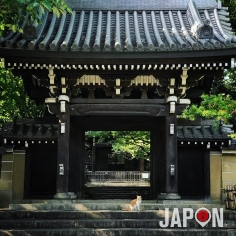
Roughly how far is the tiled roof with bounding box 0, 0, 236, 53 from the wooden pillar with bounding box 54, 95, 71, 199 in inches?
74.1

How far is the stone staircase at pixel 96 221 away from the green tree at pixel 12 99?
275 inches

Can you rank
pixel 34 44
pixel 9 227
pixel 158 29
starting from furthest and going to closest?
1. pixel 158 29
2. pixel 34 44
3. pixel 9 227

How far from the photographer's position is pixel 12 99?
650 inches

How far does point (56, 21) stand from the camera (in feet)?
41.0

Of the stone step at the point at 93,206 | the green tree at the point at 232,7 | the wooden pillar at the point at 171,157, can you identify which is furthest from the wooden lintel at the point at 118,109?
the green tree at the point at 232,7

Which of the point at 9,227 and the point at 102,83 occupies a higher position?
the point at 102,83

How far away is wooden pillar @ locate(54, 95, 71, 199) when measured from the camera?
1043 cm

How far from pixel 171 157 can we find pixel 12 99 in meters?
8.93

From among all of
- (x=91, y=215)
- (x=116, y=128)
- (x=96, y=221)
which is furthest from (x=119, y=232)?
(x=116, y=128)

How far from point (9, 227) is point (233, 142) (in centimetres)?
785

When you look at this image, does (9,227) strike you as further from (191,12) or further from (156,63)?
(191,12)

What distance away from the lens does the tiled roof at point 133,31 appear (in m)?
9.82

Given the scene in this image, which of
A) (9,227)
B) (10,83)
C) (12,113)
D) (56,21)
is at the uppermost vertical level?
(56,21)

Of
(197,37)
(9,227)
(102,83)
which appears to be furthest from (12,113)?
(197,37)
